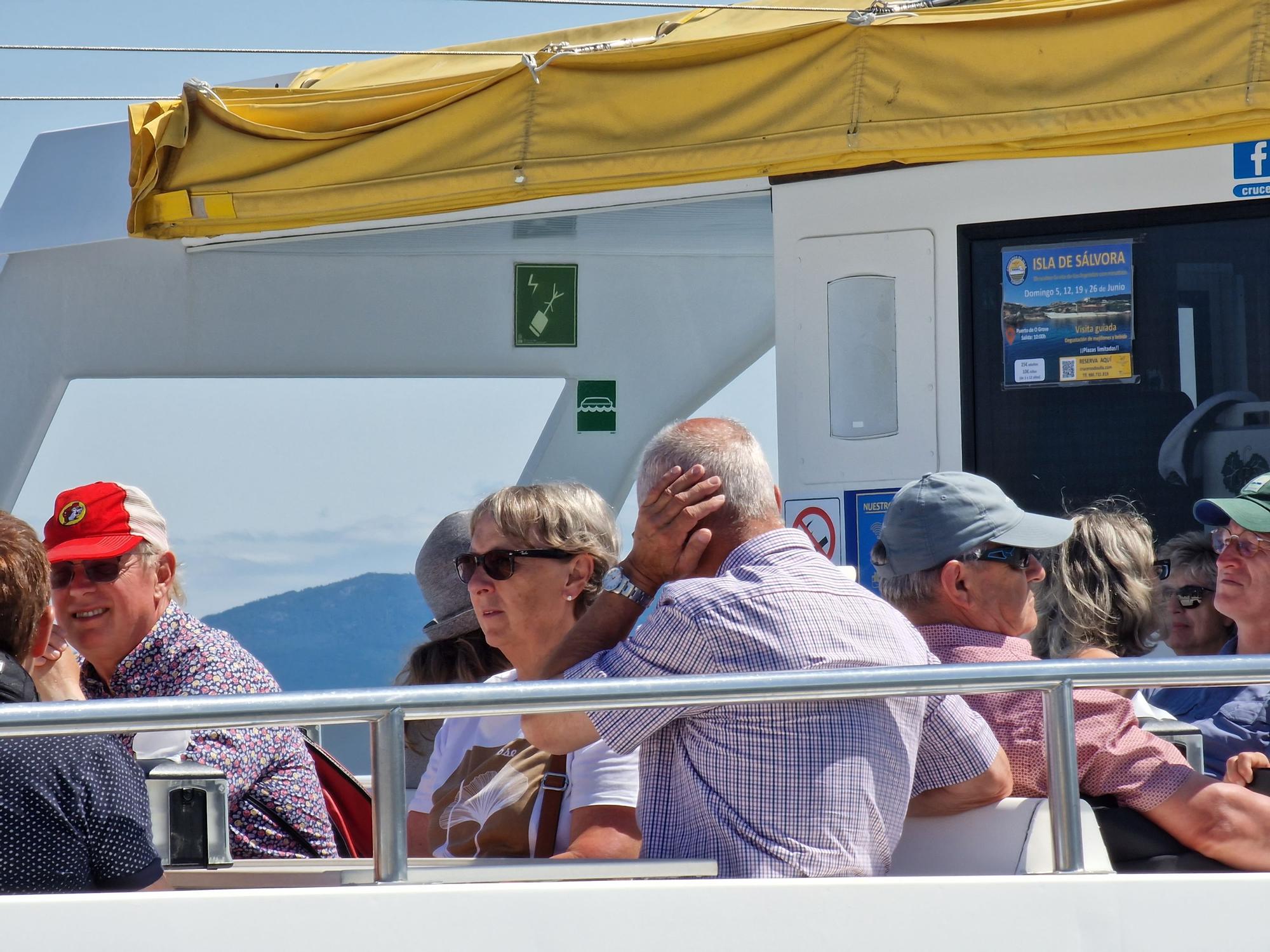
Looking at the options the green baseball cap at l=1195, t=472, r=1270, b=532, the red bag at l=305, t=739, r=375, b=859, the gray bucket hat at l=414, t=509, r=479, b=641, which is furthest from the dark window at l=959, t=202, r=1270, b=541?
the red bag at l=305, t=739, r=375, b=859

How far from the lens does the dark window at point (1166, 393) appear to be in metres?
4.02

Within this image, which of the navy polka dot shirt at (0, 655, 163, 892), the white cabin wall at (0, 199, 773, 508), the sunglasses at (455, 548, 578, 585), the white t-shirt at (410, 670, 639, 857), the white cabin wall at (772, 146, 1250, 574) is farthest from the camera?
the white cabin wall at (0, 199, 773, 508)

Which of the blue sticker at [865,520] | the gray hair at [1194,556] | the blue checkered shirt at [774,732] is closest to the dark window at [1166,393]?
the blue sticker at [865,520]

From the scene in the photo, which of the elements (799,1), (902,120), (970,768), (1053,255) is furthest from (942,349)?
(970,768)

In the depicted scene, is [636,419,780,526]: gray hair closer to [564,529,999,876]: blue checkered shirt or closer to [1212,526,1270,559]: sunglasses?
[564,529,999,876]: blue checkered shirt

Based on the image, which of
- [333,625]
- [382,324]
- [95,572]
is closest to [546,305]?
[382,324]

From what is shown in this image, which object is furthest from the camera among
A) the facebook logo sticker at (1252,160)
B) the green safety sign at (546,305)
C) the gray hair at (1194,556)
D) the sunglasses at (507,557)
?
the green safety sign at (546,305)

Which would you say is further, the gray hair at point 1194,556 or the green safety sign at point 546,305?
the green safety sign at point 546,305

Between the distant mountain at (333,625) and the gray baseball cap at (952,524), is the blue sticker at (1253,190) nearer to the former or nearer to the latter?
the gray baseball cap at (952,524)

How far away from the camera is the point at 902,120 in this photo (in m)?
3.88

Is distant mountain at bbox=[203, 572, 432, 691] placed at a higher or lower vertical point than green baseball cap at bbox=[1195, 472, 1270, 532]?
lower

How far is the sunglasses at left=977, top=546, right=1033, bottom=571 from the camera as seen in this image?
2.42 m

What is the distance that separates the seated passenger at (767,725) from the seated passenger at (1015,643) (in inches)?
6.6

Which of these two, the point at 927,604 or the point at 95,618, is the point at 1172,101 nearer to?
the point at 927,604
